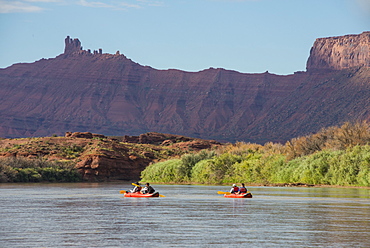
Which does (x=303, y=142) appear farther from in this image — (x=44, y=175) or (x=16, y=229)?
(x=16, y=229)

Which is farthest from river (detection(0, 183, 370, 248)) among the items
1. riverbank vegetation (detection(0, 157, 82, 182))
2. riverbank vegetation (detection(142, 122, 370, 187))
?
riverbank vegetation (detection(0, 157, 82, 182))

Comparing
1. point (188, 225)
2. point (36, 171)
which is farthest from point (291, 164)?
point (188, 225)

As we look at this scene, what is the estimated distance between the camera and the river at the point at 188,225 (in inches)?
971

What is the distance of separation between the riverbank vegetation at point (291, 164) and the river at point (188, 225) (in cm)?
2429

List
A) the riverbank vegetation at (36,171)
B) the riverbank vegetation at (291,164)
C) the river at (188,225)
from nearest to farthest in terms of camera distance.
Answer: the river at (188,225) < the riverbank vegetation at (291,164) < the riverbank vegetation at (36,171)

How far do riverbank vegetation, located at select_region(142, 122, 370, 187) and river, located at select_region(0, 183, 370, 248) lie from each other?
2429 cm

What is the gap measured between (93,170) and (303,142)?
50.5m

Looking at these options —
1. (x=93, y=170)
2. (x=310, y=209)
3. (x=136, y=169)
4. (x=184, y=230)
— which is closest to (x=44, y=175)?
(x=93, y=170)

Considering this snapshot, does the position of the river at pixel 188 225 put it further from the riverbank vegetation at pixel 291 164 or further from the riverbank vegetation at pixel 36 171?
the riverbank vegetation at pixel 36 171

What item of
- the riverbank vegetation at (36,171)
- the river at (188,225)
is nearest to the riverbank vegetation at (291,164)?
the riverbank vegetation at (36,171)

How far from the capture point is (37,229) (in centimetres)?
2869

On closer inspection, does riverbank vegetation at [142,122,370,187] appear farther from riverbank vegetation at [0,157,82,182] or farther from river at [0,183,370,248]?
river at [0,183,370,248]

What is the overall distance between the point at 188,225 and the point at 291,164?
5033 centimetres

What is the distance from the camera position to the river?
80.9 feet
